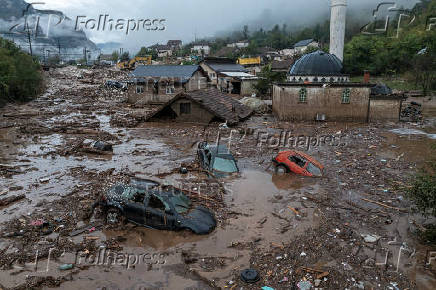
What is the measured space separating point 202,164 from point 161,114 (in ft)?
40.1

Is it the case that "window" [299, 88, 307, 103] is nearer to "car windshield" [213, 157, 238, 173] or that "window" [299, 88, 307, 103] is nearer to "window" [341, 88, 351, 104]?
"window" [341, 88, 351, 104]

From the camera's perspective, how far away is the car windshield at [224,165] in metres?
13.4

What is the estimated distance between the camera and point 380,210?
10156 millimetres

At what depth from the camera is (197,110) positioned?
947 inches

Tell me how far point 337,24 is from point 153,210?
3839 cm

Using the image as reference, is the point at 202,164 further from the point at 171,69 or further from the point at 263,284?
the point at 171,69

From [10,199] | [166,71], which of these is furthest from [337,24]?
[10,199]

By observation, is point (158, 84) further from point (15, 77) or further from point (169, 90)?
point (15, 77)

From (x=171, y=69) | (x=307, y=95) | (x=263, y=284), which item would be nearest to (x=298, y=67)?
(x=307, y=95)

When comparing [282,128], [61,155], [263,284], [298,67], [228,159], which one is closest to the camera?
[263,284]

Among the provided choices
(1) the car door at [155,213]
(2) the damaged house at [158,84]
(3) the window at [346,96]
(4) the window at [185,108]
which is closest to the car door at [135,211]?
(1) the car door at [155,213]

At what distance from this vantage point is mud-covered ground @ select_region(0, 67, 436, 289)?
279 inches

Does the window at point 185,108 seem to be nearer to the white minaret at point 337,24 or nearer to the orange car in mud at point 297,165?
the orange car in mud at point 297,165

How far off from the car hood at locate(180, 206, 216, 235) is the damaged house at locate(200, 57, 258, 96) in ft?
108
